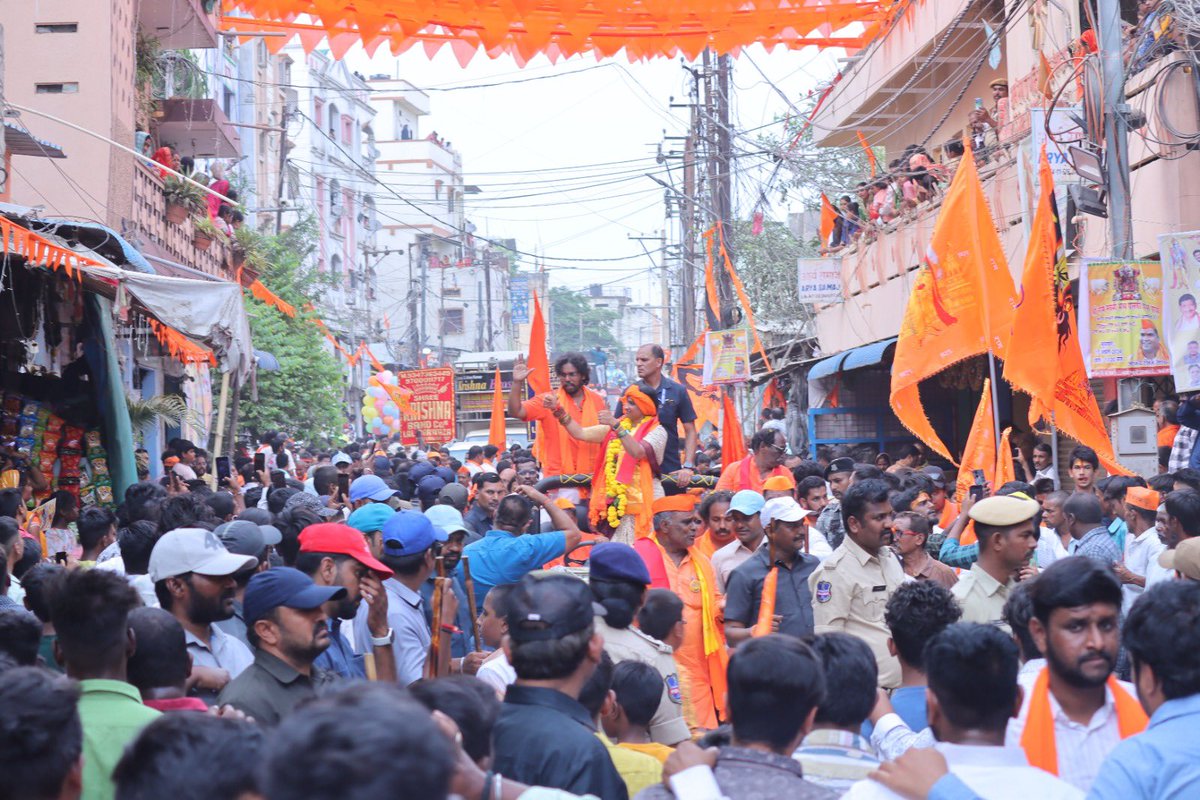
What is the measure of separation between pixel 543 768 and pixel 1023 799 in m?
1.20

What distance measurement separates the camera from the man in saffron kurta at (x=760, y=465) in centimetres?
1073

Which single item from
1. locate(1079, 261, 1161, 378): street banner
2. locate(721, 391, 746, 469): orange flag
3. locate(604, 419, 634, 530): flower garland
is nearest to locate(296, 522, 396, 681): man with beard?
locate(604, 419, 634, 530): flower garland

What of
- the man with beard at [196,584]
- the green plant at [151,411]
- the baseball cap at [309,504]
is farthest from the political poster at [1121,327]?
the green plant at [151,411]

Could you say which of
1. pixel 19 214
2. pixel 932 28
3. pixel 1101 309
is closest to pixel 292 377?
pixel 932 28

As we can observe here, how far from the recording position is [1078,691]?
3.96 metres

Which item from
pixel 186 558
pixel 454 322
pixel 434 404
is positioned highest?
pixel 454 322

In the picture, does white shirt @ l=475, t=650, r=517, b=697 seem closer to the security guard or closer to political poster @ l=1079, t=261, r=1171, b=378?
the security guard

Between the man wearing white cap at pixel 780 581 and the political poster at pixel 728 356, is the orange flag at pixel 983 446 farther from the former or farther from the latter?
the political poster at pixel 728 356

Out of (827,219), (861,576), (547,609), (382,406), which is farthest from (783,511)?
(382,406)

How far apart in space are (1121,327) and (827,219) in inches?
601

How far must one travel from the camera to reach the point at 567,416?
9.21 m

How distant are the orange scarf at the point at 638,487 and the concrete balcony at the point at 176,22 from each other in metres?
13.2

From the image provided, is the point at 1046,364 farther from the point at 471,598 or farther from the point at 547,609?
the point at 547,609

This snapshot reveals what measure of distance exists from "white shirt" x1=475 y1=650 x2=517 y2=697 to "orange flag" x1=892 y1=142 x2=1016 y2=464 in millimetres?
6178
